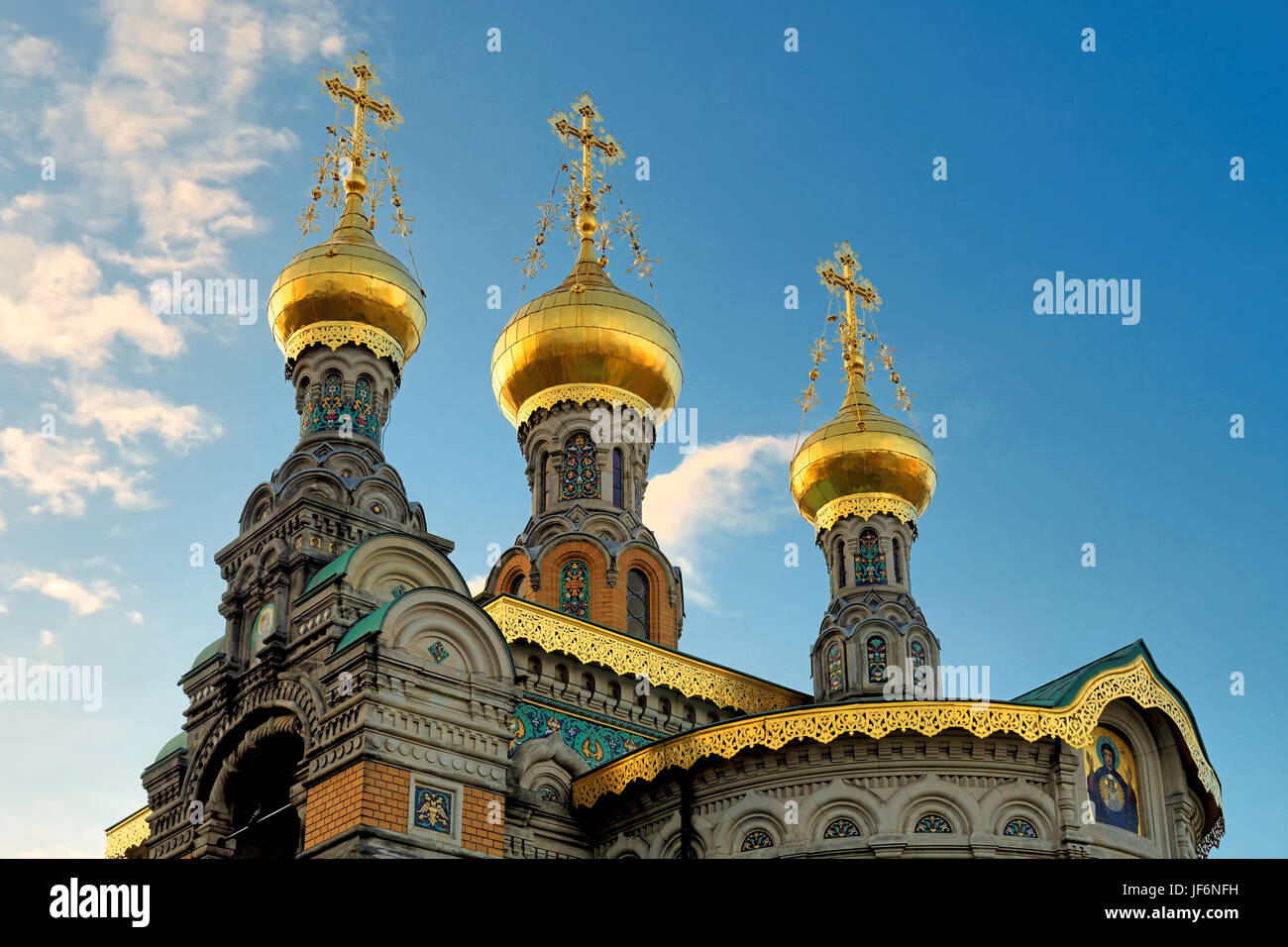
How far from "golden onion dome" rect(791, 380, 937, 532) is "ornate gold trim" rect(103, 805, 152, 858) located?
9.17 m

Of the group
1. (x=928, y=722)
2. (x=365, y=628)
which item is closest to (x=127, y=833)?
(x=365, y=628)

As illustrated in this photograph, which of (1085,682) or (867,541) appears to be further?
(867,541)

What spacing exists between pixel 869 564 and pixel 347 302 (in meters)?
7.60

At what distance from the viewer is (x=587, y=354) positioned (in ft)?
68.8

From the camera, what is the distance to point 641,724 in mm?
17594

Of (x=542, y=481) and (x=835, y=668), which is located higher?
(x=542, y=481)

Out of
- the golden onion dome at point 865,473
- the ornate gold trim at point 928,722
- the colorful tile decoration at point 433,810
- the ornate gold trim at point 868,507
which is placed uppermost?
the golden onion dome at point 865,473

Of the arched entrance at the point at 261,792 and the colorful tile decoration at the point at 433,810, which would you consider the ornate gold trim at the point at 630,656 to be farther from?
the colorful tile decoration at the point at 433,810

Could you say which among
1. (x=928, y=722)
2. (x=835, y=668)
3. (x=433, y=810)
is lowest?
(x=433, y=810)

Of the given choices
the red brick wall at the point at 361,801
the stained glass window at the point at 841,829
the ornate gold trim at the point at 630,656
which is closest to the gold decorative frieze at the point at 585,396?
the ornate gold trim at the point at 630,656

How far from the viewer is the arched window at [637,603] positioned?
65.1 ft

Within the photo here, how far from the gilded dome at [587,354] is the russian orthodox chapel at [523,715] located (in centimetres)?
125

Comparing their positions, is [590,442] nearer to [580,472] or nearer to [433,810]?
[580,472]
